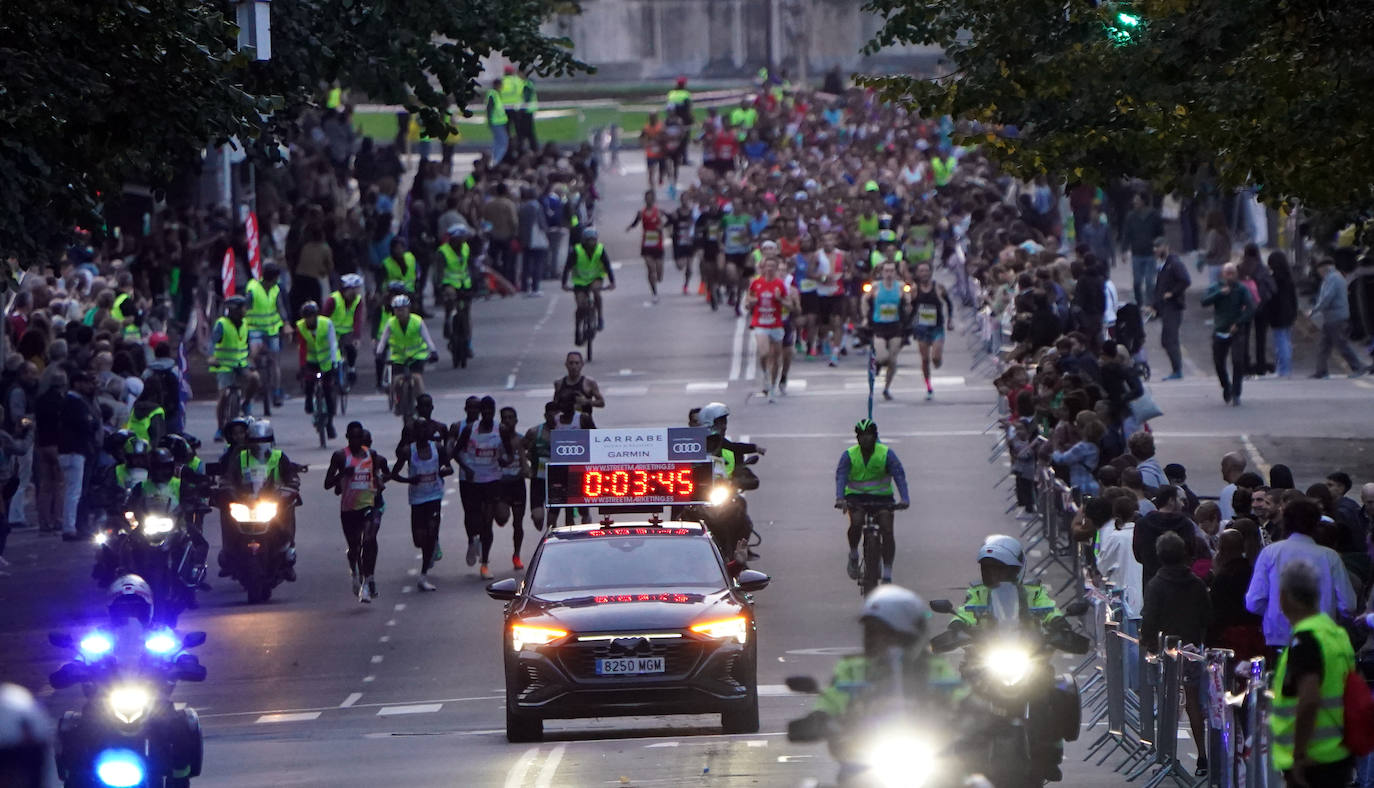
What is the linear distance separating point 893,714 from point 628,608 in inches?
279

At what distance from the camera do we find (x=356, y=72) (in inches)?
1187

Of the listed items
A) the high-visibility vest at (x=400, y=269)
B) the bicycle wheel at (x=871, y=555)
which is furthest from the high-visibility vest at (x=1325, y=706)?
the high-visibility vest at (x=400, y=269)

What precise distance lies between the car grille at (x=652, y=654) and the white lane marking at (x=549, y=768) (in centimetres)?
53

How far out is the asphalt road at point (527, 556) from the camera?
16.6m

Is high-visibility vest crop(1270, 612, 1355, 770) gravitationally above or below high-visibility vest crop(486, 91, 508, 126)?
below

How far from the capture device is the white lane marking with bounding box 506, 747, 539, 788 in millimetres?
15211

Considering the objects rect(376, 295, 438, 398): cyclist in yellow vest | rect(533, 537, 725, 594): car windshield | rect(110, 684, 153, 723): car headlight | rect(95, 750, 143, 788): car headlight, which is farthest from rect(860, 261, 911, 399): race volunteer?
rect(95, 750, 143, 788): car headlight

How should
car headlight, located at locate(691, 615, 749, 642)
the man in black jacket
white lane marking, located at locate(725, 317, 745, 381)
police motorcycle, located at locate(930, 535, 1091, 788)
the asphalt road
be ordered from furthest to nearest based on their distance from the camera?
white lane marking, located at locate(725, 317, 745, 381)
the man in black jacket
the asphalt road
car headlight, located at locate(691, 615, 749, 642)
police motorcycle, located at locate(930, 535, 1091, 788)

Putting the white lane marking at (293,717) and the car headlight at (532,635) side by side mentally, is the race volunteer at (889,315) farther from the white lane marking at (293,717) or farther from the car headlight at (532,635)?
the car headlight at (532,635)

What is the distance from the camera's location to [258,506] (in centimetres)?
2406

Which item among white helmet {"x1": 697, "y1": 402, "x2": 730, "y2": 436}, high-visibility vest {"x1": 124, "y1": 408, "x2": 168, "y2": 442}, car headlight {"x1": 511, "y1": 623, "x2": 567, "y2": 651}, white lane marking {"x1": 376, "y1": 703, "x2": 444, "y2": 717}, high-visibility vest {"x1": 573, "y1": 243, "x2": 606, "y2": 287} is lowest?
white lane marking {"x1": 376, "y1": 703, "x2": 444, "y2": 717}

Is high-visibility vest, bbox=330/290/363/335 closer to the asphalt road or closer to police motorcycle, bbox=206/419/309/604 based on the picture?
the asphalt road

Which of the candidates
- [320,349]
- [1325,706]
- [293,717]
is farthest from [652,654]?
[320,349]

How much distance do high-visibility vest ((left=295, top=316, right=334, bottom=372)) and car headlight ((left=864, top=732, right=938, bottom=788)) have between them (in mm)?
22410
